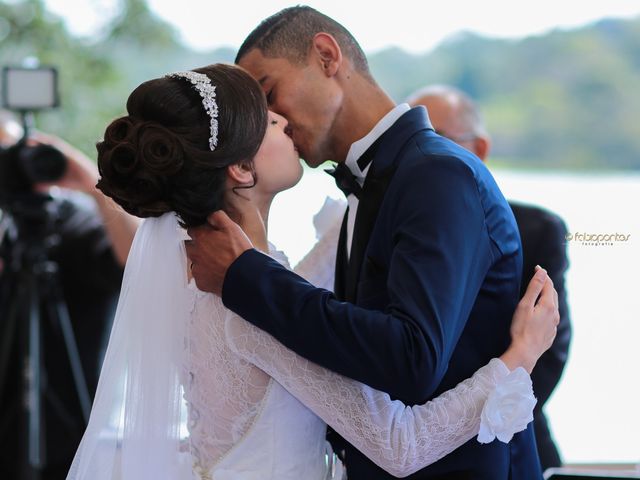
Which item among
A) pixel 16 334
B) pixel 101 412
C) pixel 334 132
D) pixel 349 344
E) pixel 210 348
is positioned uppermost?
pixel 334 132

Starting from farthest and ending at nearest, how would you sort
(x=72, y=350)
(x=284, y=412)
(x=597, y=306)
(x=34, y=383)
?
1. (x=72, y=350)
2. (x=34, y=383)
3. (x=597, y=306)
4. (x=284, y=412)

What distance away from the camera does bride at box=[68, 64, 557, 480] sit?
62.8 inches

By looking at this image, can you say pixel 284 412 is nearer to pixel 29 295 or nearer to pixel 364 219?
pixel 364 219

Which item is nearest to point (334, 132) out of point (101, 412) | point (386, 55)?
point (101, 412)

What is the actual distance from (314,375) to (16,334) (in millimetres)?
2141

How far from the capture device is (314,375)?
63.2 inches

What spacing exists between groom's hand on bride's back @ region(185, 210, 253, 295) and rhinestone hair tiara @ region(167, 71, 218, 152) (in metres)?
0.14

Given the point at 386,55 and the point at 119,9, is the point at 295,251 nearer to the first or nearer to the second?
the point at 386,55

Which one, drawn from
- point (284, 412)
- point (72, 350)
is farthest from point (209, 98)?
point (72, 350)

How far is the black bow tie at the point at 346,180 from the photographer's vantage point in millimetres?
1882

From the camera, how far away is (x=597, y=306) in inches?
98.3

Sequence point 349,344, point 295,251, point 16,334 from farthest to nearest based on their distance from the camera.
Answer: point 295,251 → point 16,334 → point 349,344

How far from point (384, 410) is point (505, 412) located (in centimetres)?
21

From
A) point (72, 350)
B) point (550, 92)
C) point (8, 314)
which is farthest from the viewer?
A: point (550, 92)
